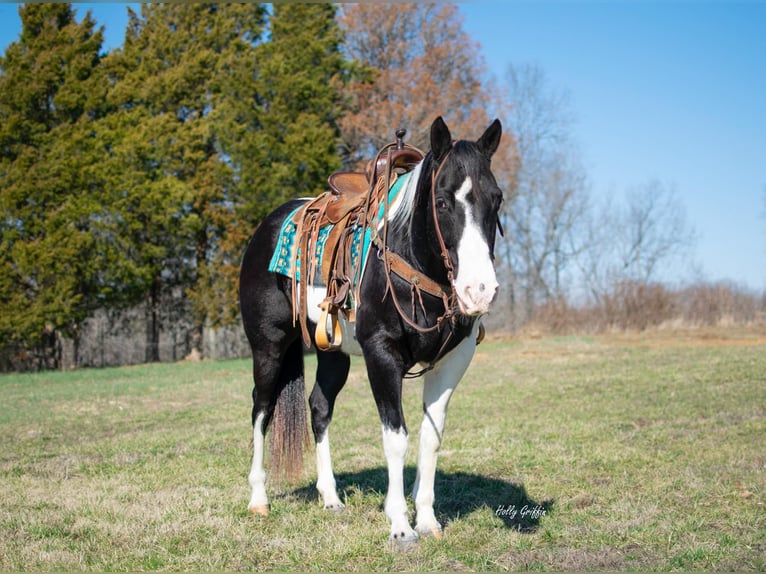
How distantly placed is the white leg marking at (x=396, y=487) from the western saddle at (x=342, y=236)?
0.83 metres

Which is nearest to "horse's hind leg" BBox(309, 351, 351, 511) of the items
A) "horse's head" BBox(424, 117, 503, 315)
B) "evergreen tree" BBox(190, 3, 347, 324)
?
"horse's head" BBox(424, 117, 503, 315)

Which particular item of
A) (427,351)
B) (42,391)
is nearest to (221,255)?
(42,391)

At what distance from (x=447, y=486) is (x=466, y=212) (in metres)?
2.53

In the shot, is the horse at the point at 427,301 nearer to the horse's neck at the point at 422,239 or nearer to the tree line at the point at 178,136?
A: the horse's neck at the point at 422,239

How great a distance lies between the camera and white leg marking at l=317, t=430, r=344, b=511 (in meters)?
4.72

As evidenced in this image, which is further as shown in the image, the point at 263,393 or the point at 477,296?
the point at 263,393

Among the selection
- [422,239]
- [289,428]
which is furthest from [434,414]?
[289,428]

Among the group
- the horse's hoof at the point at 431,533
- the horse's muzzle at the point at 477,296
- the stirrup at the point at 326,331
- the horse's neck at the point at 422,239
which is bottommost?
the horse's hoof at the point at 431,533

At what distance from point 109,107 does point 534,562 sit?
22.3 meters

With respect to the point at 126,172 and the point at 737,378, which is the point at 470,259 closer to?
the point at 737,378

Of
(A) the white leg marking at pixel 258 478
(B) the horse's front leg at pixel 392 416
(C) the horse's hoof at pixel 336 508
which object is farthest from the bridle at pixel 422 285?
(A) the white leg marking at pixel 258 478

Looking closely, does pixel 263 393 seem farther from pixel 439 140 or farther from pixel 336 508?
pixel 439 140

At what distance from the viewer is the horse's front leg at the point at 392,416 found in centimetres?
388

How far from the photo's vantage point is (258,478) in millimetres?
4844
